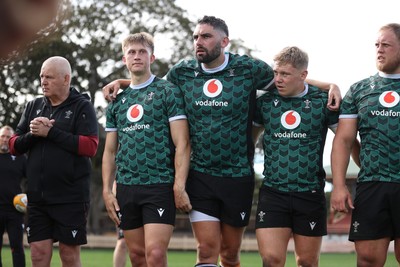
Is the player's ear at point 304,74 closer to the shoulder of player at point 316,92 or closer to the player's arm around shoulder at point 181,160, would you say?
the shoulder of player at point 316,92

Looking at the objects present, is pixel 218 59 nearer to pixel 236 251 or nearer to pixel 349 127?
pixel 349 127

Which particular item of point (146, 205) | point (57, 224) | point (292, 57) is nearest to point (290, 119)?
point (292, 57)

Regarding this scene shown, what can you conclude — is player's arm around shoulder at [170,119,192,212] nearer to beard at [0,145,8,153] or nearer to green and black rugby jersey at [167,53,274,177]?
green and black rugby jersey at [167,53,274,177]

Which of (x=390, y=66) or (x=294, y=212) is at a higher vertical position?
(x=390, y=66)

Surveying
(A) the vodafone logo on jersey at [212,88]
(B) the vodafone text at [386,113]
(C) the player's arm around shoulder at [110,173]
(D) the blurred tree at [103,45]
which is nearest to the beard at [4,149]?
(C) the player's arm around shoulder at [110,173]

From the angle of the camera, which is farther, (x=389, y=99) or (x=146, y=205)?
(x=146, y=205)

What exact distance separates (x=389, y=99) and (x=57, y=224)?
3.14m

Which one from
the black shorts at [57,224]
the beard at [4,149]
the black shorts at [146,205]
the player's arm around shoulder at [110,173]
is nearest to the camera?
the black shorts at [146,205]

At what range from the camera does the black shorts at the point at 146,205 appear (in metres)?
6.13

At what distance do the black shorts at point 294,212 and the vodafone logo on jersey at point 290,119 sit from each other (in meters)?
0.57

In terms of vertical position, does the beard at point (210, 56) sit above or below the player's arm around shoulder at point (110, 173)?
above

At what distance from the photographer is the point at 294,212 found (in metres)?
6.24

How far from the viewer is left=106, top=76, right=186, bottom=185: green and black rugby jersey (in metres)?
6.22

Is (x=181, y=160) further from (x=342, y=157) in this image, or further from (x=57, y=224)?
(x=57, y=224)
